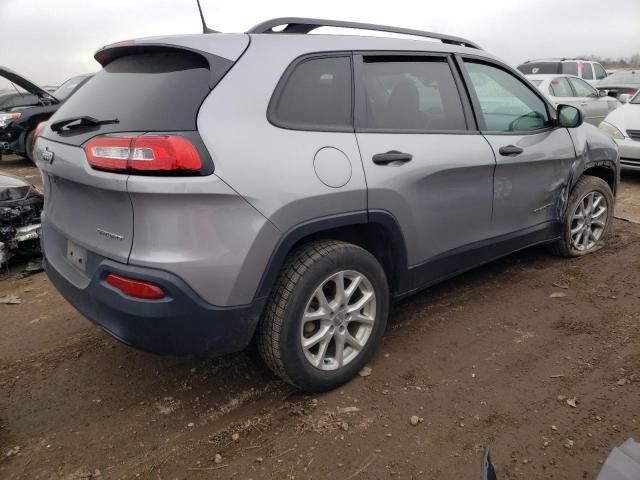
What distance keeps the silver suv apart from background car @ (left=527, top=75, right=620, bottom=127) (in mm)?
7066

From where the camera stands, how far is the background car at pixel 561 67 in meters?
11.8

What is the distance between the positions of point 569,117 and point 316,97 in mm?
2285

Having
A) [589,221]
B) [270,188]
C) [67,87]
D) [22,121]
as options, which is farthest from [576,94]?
[67,87]

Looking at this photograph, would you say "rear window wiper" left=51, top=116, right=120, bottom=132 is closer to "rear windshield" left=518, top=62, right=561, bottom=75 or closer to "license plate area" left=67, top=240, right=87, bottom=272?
"license plate area" left=67, top=240, right=87, bottom=272

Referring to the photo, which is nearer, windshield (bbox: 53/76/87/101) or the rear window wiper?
the rear window wiper

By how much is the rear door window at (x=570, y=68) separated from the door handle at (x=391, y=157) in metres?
11.0

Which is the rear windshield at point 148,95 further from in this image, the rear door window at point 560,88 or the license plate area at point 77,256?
the rear door window at point 560,88

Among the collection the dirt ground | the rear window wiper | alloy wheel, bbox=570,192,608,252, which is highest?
the rear window wiper

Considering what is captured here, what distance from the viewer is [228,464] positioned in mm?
2219

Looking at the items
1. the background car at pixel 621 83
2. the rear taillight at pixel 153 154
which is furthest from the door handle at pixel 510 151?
the background car at pixel 621 83

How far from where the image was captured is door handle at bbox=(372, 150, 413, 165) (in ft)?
8.61

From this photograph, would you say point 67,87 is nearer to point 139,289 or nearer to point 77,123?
point 77,123

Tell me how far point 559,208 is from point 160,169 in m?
3.21

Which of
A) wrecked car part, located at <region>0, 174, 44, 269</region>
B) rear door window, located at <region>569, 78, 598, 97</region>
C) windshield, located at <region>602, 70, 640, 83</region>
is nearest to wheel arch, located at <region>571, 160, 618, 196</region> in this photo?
wrecked car part, located at <region>0, 174, 44, 269</region>
